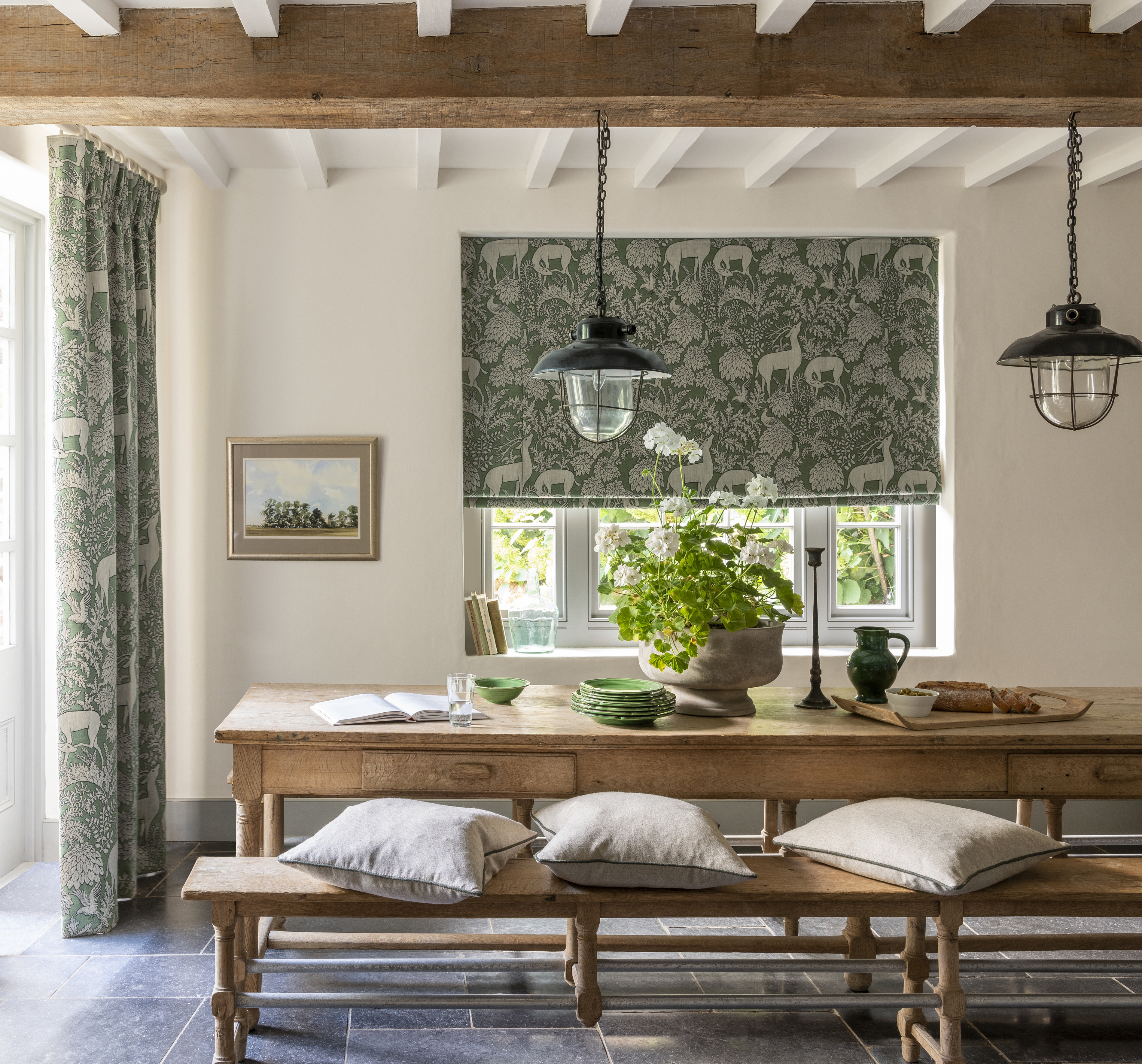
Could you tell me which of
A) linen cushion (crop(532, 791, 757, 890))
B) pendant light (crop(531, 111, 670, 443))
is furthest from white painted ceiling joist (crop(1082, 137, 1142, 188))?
linen cushion (crop(532, 791, 757, 890))

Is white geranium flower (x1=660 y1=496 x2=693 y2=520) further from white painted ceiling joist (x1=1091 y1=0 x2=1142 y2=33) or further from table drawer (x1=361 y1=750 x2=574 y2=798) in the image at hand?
white painted ceiling joist (x1=1091 y1=0 x2=1142 y2=33)

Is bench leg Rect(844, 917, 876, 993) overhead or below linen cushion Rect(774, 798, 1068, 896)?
below

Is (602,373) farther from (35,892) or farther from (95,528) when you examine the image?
(35,892)

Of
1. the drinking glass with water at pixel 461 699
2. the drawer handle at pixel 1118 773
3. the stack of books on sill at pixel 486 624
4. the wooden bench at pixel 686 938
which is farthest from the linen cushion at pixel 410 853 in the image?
the stack of books on sill at pixel 486 624

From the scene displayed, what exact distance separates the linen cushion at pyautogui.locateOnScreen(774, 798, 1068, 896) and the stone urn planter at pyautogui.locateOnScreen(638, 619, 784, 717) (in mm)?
398

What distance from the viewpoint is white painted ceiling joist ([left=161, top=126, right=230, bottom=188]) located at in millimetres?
3574

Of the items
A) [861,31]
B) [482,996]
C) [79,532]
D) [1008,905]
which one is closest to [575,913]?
[482,996]

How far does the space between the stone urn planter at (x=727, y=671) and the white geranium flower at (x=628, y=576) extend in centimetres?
18

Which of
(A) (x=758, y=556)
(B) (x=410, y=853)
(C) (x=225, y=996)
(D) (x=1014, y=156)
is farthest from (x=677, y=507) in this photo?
(D) (x=1014, y=156)

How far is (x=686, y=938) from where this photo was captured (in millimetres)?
2783

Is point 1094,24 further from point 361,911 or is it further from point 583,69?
point 361,911

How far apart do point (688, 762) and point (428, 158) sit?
257 cm

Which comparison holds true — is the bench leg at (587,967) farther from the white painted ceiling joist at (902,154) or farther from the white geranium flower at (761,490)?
the white painted ceiling joist at (902,154)

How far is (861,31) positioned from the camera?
2750 mm
